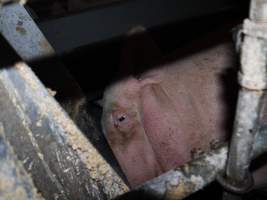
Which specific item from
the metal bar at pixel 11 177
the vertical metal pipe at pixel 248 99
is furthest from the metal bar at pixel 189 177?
the metal bar at pixel 11 177

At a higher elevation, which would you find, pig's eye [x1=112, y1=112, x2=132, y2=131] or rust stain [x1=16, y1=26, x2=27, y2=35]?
rust stain [x1=16, y1=26, x2=27, y2=35]

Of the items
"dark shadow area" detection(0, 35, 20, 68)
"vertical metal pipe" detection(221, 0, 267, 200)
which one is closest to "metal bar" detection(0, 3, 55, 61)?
"dark shadow area" detection(0, 35, 20, 68)

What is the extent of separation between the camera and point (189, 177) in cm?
66

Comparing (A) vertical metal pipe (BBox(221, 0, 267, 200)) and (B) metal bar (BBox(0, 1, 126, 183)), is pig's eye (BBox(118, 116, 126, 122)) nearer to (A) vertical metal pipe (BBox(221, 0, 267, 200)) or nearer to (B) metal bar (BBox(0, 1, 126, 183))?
(B) metal bar (BBox(0, 1, 126, 183))

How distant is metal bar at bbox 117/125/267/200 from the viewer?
2.11ft

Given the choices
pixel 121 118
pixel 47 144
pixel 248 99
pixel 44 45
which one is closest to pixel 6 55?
pixel 47 144

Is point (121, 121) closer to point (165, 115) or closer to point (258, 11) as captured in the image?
point (165, 115)

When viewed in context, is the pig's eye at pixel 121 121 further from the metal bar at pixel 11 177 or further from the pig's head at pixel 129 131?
the metal bar at pixel 11 177

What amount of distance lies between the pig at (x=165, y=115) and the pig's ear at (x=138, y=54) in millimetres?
48

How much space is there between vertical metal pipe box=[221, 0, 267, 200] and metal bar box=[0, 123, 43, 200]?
0.32m

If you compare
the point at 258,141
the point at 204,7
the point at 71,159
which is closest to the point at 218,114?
the point at 258,141

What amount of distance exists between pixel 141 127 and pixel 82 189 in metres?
0.70

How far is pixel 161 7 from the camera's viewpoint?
252 cm

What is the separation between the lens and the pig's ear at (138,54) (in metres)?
1.43
